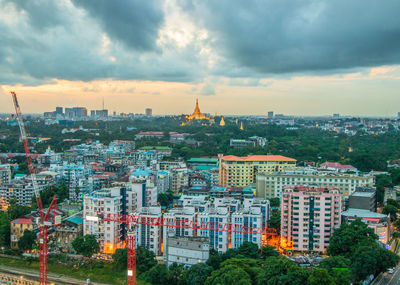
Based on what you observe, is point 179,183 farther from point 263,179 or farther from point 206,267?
point 206,267

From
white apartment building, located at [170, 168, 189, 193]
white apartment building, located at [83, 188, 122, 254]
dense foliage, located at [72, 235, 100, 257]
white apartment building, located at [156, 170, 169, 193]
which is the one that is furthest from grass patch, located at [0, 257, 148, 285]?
white apartment building, located at [170, 168, 189, 193]

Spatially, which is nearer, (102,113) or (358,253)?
(358,253)

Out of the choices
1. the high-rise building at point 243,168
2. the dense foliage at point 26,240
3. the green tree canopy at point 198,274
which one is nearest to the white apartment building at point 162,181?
the high-rise building at point 243,168

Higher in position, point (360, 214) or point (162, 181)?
point (162, 181)

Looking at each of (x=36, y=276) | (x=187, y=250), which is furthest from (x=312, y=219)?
(x=36, y=276)

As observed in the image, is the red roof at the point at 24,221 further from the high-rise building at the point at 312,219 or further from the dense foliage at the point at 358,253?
the dense foliage at the point at 358,253

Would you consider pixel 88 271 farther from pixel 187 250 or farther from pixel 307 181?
pixel 307 181
